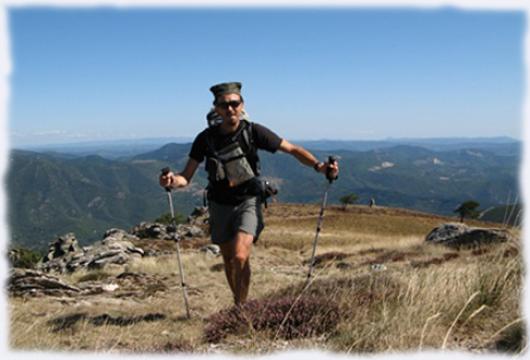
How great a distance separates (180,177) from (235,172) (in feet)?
3.58

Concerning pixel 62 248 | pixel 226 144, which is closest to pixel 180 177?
pixel 226 144

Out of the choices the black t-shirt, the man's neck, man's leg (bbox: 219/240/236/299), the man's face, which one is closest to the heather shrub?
man's leg (bbox: 219/240/236/299)

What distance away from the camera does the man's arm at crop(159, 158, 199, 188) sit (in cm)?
765

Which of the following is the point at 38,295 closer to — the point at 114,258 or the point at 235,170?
the point at 235,170

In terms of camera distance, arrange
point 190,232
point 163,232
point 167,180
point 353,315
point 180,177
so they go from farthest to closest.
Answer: point 190,232, point 163,232, point 180,177, point 167,180, point 353,315

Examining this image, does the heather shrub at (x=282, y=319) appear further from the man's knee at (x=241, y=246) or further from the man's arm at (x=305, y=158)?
the man's arm at (x=305, y=158)

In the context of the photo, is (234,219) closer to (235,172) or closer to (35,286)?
(235,172)

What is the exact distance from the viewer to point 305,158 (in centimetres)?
750

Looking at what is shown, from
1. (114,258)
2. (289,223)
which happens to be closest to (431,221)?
(289,223)

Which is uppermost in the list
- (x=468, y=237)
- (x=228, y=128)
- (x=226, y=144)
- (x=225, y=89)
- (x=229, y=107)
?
(x=225, y=89)

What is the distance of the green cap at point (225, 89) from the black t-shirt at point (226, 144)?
19.3 inches

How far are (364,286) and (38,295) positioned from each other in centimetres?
829

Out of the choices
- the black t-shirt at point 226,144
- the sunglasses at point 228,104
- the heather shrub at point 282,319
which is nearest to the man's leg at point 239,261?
the black t-shirt at point 226,144

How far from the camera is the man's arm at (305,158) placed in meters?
7.37
